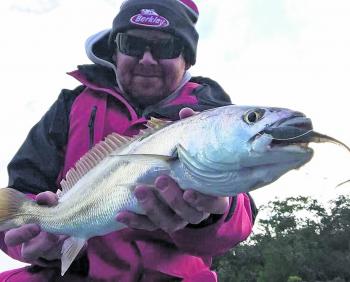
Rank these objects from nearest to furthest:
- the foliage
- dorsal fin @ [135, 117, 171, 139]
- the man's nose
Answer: dorsal fin @ [135, 117, 171, 139] → the man's nose → the foliage

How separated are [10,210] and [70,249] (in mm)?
469

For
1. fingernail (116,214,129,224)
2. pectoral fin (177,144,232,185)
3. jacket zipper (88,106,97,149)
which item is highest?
pectoral fin (177,144,232,185)

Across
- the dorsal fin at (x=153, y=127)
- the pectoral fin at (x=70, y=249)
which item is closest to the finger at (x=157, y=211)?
the dorsal fin at (x=153, y=127)

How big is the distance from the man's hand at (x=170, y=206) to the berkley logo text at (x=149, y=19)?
1.42 metres

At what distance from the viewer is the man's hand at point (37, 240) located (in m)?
3.59

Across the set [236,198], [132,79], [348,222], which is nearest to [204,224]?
[236,198]

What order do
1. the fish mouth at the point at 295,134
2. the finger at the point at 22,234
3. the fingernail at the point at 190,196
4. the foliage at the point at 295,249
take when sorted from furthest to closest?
the foliage at the point at 295,249
the finger at the point at 22,234
the fingernail at the point at 190,196
the fish mouth at the point at 295,134

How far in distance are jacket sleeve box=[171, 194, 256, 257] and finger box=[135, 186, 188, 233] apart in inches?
7.2

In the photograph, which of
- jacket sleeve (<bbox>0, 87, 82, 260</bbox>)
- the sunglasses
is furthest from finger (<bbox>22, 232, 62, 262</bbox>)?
the sunglasses

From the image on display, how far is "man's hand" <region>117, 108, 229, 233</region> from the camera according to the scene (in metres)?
A: 2.98

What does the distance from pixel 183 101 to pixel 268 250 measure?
41.5 m

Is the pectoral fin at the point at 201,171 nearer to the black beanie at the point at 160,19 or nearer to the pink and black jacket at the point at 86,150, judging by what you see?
the pink and black jacket at the point at 86,150

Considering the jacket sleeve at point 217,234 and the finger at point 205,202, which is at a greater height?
the finger at point 205,202

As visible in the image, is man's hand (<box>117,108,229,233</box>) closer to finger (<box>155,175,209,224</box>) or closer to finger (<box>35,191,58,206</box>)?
finger (<box>155,175,209,224</box>)
